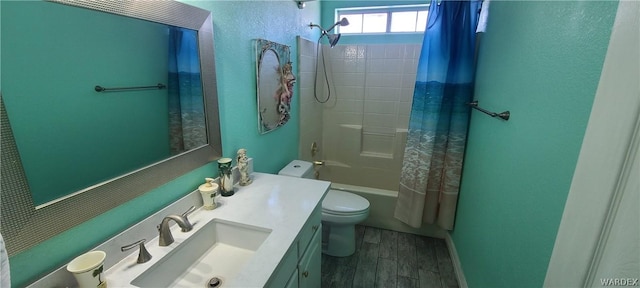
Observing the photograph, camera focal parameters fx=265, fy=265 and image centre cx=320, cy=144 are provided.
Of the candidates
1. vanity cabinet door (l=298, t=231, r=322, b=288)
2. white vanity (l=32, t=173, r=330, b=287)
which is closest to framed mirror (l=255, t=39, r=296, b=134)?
white vanity (l=32, t=173, r=330, b=287)

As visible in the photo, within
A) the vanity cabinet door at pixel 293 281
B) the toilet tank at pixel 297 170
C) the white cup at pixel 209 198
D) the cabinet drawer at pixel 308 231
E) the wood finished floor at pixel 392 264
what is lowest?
the wood finished floor at pixel 392 264

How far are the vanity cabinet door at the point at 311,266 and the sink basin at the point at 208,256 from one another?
26 cm

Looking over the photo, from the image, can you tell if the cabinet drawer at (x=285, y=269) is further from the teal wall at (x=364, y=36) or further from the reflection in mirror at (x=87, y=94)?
the teal wall at (x=364, y=36)

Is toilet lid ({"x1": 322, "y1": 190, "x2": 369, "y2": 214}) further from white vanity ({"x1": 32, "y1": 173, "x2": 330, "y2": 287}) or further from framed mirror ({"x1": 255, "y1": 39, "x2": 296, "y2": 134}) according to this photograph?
framed mirror ({"x1": 255, "y1": 39, "x2": 296, "y2": 134})

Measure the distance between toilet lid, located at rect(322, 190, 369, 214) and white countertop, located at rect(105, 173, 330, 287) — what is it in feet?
2.09

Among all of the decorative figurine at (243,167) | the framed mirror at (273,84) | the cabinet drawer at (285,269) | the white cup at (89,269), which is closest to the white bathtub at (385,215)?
the framed mirror at (273,84)

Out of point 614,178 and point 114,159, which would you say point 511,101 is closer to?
point 614,178

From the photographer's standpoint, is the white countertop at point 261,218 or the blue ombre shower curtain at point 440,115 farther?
the blue ombre shower curtain at point 440,115

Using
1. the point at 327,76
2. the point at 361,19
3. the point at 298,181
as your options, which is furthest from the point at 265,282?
A: the point at 361,19

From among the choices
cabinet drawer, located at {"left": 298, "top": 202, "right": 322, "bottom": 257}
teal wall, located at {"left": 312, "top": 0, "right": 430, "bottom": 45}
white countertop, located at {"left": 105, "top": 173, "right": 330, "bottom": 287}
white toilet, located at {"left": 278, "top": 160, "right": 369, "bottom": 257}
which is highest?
teal wall, located at {"left": 312, "top": 0, "right": 430, "bottom": 45}

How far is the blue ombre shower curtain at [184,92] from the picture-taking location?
1.07 meters

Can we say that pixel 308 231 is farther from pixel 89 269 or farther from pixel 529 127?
pixel 529 127

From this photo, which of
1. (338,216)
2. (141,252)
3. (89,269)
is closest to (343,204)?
(338,216)

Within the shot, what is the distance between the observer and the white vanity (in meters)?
0.83
